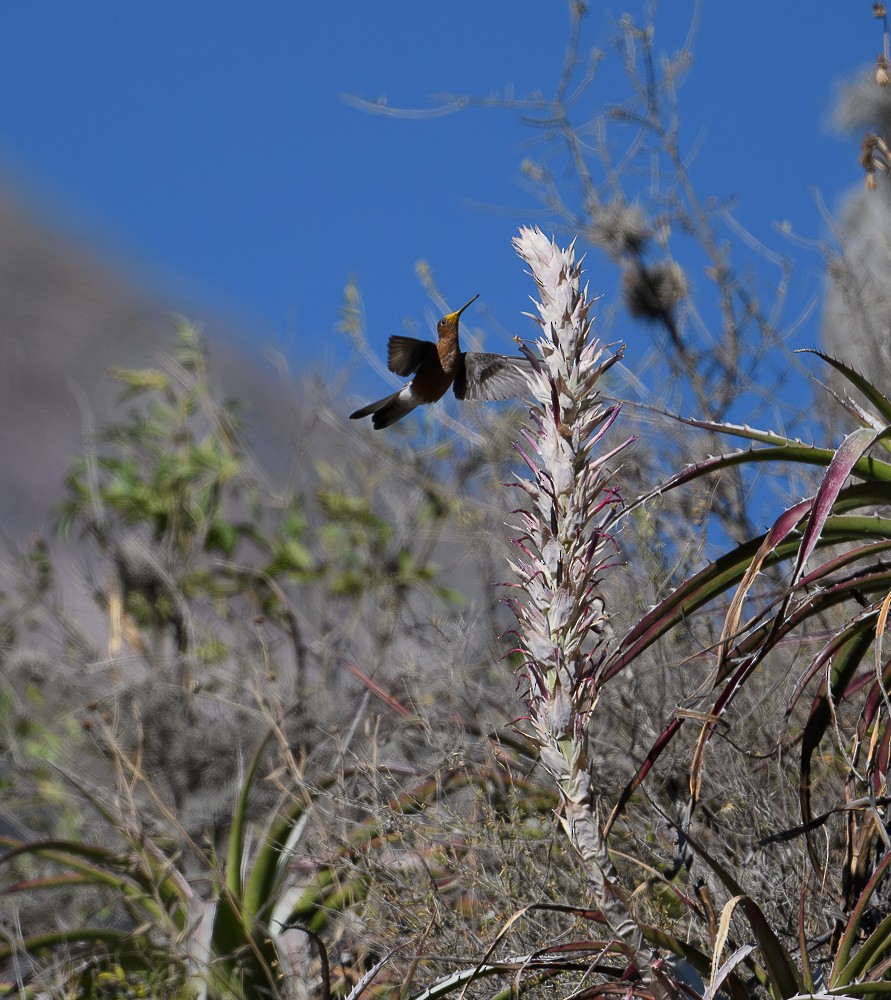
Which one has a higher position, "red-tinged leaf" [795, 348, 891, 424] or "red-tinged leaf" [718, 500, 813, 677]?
"red-tinged leaf" [795, 348, 891, 424]

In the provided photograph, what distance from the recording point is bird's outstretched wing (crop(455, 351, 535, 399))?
3.90 meters

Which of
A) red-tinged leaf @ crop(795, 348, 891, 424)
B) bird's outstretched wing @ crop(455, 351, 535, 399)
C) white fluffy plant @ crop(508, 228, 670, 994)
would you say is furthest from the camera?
bird's outstretched wing @ crop(455, 351, 535, 399)

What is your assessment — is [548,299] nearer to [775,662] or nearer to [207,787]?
[775,662]

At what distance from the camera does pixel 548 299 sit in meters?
2.63

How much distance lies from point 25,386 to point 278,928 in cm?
4520

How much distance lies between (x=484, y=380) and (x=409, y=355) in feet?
0.83

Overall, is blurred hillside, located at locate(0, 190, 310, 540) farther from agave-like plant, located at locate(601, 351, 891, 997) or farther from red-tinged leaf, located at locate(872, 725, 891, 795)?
red-tinged leaf, located at locate(872, 725, 891, 795)

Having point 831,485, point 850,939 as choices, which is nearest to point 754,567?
point 831,485

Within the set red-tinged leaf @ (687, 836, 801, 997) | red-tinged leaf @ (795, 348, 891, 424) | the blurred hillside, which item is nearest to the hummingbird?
red-tinged leaf @ (795, 348, 891, 424)

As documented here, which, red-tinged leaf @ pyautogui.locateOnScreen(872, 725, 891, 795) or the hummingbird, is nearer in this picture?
red-tinged leaf @ pyautogui.locateOnScreen(872, 725, 891, 795)

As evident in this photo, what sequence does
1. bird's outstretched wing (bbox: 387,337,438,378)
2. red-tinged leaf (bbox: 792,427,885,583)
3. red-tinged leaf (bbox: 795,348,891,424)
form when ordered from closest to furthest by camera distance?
red-tinged leaf (bbox: 792,427,885,583)
red-tinged leaf (bbox: 795,348,891,424)
bird's outstretched wing (bbox: 387,337,438,378)

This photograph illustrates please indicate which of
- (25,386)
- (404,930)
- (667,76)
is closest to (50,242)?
(25,386)

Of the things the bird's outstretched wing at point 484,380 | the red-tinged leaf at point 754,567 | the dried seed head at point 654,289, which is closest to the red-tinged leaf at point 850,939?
the red-tinged leaf at point 754,567

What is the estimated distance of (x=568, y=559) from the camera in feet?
8.19
